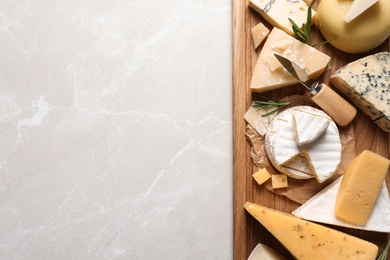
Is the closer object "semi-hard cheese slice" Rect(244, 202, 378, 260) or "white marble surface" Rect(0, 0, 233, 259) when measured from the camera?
"semi-hard cheese slice" Rect(244, 202, 378, 260)

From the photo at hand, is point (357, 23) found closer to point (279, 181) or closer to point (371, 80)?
point (371, 80)

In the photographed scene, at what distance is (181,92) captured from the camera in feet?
4.71

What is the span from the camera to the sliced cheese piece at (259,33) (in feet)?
4.52

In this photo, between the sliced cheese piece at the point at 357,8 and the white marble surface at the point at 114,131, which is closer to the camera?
the sliced cheese piece at the point at 357,8

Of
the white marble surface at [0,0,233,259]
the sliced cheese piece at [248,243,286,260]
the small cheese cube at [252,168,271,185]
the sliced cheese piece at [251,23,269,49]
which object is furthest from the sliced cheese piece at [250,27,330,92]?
the sliced cheese piece at [248,243,286,260]

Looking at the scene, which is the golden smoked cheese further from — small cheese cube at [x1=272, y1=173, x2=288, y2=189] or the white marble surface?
small cheese cube at [x1=272, y1=173, x2=288, y2=189]

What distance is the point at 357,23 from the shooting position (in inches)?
52.0

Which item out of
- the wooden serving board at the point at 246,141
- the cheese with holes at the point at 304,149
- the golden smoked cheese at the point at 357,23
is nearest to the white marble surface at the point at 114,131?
the wooden serving board at the point at 246,141

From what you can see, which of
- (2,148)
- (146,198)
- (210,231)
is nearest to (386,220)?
(210,231)

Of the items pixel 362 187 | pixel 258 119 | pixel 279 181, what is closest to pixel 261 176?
pixel 279 181

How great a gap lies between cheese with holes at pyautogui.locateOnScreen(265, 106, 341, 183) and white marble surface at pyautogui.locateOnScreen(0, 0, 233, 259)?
0.18 m

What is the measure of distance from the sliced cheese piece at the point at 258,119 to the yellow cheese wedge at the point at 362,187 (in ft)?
0.88

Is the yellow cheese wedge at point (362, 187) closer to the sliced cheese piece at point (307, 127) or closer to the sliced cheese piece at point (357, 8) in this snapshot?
the sliced cheese piece at point (307, 127)

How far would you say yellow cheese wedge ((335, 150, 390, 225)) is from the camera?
1.32 m
